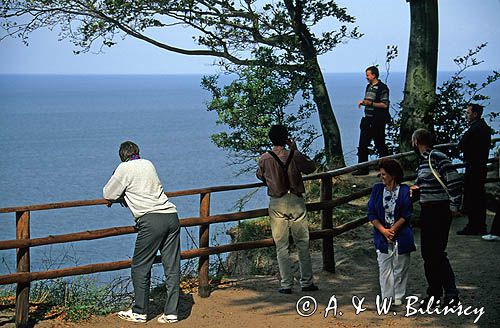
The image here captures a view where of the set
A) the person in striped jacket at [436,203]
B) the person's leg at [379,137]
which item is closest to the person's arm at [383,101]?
the person's leg at [379,137]

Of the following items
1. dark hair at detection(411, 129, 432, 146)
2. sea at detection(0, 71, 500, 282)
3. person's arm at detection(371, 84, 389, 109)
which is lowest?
sea at detection(0, 71, 500, 282)

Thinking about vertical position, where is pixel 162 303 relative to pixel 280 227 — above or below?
below

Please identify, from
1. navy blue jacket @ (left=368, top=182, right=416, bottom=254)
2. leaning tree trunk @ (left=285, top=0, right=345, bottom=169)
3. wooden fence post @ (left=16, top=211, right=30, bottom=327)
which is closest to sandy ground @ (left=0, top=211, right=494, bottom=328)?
wooden fence post @ (left=16, top=211, right=30, bottom=327)

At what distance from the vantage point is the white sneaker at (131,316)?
8.36m

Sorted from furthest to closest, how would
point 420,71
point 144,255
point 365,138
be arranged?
point 420,71, point 365,138, point 144,255

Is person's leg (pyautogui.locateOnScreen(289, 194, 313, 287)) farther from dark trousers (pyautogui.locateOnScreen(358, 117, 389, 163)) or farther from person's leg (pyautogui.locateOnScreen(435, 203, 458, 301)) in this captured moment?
dark trousers (pyautogui.locateOnScreen(358, 117, 389, 163))

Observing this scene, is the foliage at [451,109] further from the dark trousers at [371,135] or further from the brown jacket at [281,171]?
the brown jacket at [281,171]

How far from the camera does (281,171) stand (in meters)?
8.97

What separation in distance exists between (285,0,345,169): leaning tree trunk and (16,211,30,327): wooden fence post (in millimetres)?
7471

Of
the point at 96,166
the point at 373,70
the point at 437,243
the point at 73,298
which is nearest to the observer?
→ the point at 437,243

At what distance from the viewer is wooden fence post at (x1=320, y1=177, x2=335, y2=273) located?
32.5 ft

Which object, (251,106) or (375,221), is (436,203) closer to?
(375,221)

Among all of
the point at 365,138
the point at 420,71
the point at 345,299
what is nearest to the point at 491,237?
the point at 345,299

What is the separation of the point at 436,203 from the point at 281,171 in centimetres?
162
